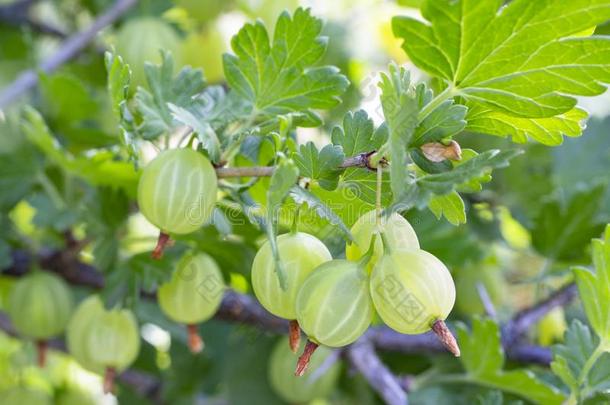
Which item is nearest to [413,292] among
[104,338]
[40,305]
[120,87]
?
[120,87]

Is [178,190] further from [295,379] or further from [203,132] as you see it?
[295,379]

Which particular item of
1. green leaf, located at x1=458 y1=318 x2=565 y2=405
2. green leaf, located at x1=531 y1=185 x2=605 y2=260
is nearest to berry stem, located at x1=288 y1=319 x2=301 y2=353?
green leaf, located at x1=458 y1=318 x2=565 y2=405

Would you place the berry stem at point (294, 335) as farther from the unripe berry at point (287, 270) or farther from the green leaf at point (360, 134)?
the green leaf at point (360, 134)

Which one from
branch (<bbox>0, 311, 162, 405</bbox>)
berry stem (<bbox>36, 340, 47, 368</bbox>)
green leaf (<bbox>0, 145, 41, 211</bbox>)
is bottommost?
branch (<bbox>0, 311, 162, 405</bbox>)

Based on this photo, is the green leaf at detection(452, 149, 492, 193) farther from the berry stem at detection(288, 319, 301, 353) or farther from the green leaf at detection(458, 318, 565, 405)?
the green leaf at detection(458, 318, 565, 405)

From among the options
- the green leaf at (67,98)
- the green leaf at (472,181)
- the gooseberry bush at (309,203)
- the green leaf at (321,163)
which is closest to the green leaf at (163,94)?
the gooseberry bush at (309,203)

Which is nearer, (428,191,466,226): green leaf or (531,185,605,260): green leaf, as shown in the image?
(428,191,466,226): green leaf

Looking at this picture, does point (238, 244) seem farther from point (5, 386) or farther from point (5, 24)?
point (5, 24)
